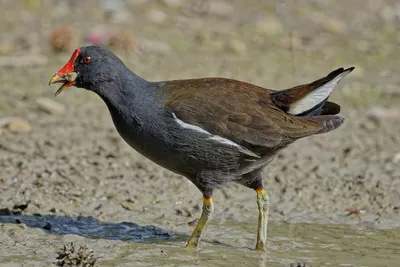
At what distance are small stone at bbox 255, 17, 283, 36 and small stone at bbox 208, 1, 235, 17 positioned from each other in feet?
2.12

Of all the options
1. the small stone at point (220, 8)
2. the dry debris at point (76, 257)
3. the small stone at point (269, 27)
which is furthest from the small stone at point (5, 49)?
the dry debris at point (76, 257)

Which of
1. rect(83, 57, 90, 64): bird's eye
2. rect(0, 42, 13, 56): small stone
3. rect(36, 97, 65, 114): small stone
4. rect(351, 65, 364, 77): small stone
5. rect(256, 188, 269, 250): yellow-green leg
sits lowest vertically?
rect(256, 188, 269, 250): yellow-green leg

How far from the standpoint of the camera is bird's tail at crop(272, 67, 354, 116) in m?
6.14

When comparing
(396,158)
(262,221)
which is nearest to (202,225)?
(262,221)

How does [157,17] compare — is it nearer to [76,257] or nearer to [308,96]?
[308,96]

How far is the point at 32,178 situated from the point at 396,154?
11.9 feet

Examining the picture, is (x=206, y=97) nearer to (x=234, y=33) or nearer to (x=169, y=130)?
(x=169, y=130)

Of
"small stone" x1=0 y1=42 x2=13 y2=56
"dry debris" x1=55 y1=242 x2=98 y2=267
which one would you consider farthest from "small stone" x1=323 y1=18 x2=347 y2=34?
"dry debris" x1=55 y1=242 x2=98 y2=267

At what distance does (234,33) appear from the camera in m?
13.0

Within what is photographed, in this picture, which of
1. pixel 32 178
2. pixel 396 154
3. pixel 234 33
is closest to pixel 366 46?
pixel 234 33

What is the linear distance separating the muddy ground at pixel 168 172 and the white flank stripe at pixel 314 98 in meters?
1.05

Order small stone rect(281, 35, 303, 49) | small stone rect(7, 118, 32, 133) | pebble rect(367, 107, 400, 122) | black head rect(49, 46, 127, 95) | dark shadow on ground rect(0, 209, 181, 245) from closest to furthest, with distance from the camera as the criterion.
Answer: black head rect(49, 46, 127, 95) < dark shadow on ground rect(0, 209, 181, 245) < small stone rect(7, 118, 32, 133) < pebble rect(367, 107, 400, 122) < small stone rect(281, 35, 303, 49)

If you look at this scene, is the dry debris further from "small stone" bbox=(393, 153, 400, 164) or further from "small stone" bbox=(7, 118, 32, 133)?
"small stone" bbox=(393, 153, 400, 164)

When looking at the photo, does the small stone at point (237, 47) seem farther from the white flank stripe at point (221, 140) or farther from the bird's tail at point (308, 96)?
the white flank stripe at point (221, 140)
